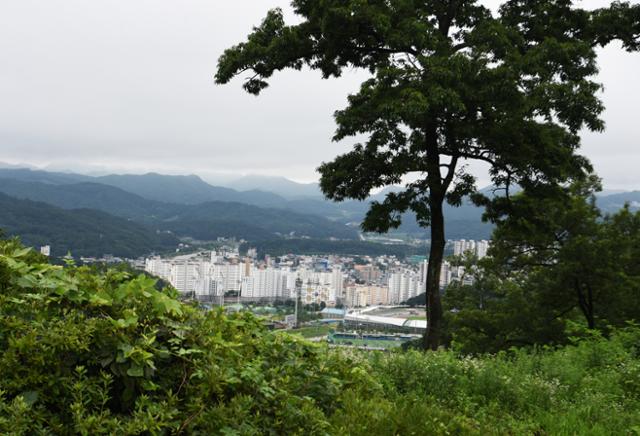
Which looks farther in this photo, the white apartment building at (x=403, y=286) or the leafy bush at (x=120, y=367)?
the white apartment building at (x=403, y=286)

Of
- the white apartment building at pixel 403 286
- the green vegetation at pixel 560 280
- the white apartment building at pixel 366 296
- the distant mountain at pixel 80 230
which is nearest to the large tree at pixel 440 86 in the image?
the green vegetation at pixel 560 280

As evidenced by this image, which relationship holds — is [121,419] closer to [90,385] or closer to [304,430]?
[90,385]

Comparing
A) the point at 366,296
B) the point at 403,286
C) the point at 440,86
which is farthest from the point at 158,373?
the point at 403,286

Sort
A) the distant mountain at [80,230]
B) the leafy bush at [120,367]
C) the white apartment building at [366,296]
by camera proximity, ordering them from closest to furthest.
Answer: the leafy bush at [120,367] → the white apartment building at [366,296] → the distant mountain at [80,230]

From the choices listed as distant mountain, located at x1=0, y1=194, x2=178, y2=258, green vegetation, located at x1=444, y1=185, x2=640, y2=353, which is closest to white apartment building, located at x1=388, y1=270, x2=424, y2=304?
distant mountain, located at x1=0, y1=194, x2=178, y2=258

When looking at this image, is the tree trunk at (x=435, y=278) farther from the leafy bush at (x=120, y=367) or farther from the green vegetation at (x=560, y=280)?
the leafy bush at (x=120, y=367)

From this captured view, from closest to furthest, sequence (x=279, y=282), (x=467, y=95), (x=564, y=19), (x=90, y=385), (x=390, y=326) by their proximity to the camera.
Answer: (x=90, y=385) < (x=467, y=95) < (x=564, y=19) < (x=390, y=326) < (x=279, y=282)

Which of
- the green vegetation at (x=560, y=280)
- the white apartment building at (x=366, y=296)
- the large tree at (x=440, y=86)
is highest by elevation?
the large tree at (x=440, y=86)

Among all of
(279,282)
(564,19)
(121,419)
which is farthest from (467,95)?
(279,282)
